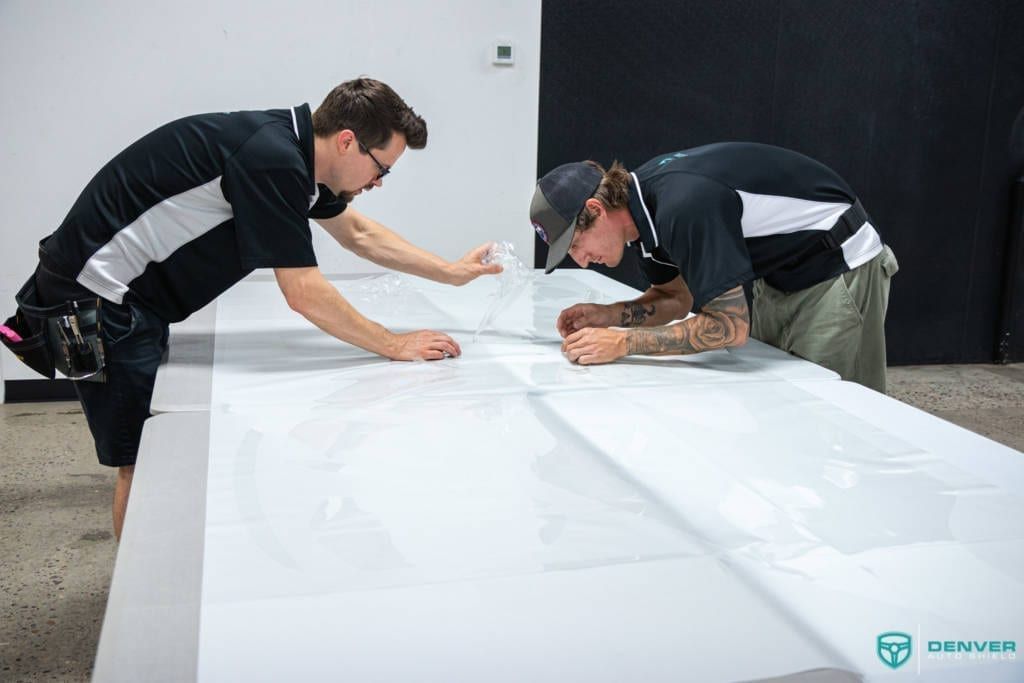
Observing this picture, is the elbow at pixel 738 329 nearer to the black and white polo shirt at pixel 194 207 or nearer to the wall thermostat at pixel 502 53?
the black and white polo shirt at pixel 194 207

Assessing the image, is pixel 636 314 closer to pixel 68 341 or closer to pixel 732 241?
pixel 732 241

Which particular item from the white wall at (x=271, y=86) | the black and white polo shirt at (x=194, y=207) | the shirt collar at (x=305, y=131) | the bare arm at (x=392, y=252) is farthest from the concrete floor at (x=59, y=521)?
the shirt collar at (x=305, y=131)

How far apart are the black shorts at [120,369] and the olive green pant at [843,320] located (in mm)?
1420

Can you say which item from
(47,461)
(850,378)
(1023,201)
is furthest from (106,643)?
(1023,201)

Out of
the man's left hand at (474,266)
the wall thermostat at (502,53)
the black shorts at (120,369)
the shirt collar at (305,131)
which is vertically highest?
the wall thermostat at (502,53)

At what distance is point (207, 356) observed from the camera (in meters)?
1.98

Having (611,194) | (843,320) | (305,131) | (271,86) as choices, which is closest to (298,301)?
(305,131)

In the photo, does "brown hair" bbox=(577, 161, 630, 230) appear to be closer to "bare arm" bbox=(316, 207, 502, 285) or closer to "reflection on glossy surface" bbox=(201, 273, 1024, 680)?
"reflection on glossy surface" bbox=(201, 273, 1024, 680)

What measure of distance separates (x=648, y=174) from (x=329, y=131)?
2.27 feet

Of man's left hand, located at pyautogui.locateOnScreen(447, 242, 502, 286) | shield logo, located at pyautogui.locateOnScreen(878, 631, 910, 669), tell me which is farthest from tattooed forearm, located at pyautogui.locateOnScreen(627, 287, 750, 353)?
shield logo, located at pyautogui.locateOnScreen(878, 631, 910, 669)

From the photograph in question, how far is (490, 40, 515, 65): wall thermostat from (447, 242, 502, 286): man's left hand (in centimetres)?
161

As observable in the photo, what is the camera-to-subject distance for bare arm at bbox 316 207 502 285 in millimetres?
2469

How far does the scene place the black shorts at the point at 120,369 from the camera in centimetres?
189

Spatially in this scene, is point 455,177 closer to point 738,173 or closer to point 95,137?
point 95,137
